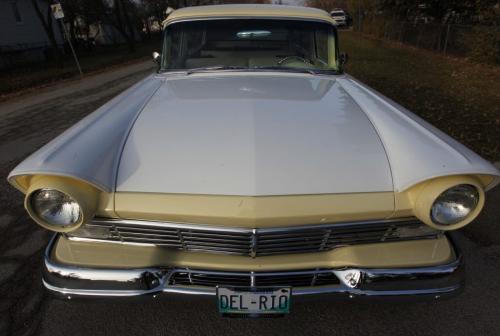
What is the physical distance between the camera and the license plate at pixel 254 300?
172 centimetres

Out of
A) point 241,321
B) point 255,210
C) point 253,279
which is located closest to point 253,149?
point 255,210

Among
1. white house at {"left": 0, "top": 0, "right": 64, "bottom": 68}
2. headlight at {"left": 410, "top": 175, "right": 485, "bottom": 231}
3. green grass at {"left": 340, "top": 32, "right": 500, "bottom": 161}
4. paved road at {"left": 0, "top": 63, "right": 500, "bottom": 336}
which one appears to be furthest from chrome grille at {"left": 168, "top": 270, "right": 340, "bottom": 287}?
white house at {"left": 0, "top": 0, "right": 64, "bottom": 68}

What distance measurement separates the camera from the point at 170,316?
2.28 metres

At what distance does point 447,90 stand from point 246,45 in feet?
21.7

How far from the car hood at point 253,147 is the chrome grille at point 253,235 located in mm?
164

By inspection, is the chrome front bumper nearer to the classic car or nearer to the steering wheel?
the classic car

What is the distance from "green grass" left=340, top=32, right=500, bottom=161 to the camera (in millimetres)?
5359

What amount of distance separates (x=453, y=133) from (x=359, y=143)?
402cm

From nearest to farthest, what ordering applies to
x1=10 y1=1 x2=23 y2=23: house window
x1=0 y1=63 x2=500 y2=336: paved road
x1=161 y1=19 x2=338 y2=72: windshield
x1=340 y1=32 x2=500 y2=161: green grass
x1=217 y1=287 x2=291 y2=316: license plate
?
x1=217 y1=287 x2=291 y2=316: license plate, x1=0 y1=63 x2=500 y2=336: paved road, x1=161 y1=19 x2=338 y2=72: windshield, x1=340 y1=32 x2=500 y2=161: green grass, x1=10 y1=1 x2=23 y2=23: house window

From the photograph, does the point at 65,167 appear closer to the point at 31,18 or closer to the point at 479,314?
the point at 479,314

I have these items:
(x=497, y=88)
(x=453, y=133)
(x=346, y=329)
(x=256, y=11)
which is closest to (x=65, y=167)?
(x=346, y=329)

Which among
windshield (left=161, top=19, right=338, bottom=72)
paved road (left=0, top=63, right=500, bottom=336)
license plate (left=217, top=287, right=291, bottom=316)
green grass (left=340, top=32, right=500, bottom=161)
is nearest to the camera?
license plate (left=217, top=287, right=291, bottom=316)

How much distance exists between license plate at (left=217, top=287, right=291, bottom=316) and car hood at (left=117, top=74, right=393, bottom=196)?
0.46 metres

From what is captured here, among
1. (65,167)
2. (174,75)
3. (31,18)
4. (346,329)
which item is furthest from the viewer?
(31,18)
